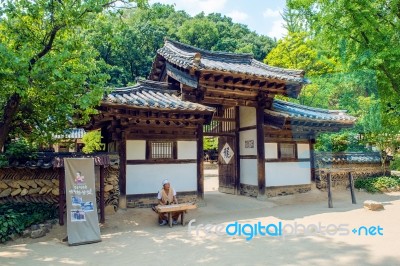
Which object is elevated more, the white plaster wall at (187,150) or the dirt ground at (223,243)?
the white plaster wall at (187,150)

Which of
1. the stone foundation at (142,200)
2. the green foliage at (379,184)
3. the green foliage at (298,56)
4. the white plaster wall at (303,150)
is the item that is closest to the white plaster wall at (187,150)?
the stone foundation at (142,200)

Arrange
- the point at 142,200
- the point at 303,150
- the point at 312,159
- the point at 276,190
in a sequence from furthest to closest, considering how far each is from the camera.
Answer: the point at 312,159 < the point at 303,150 < the point at 276,190 < the point at 142,200

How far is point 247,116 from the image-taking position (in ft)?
44.9

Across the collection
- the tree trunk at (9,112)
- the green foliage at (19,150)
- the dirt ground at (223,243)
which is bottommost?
the dirt ground at (223,243)

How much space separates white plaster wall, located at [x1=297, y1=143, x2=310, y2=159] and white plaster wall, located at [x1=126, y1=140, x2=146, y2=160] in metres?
7.45

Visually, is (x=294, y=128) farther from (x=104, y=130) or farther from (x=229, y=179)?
(x=104, y=130)

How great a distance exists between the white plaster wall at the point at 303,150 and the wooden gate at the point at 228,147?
9.49ft

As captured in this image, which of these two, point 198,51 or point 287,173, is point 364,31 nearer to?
point 287,173

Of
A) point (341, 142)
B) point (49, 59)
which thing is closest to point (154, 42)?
point (341, 142)

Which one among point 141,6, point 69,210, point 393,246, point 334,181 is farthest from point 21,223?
point 334,181

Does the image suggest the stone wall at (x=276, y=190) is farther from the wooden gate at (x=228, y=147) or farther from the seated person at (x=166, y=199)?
the seated person at (x=166, y=199)

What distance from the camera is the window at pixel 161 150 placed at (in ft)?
35.0

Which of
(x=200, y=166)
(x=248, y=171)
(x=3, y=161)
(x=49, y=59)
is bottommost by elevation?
(x=248, y=171)

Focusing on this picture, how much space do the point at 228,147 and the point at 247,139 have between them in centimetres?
129
